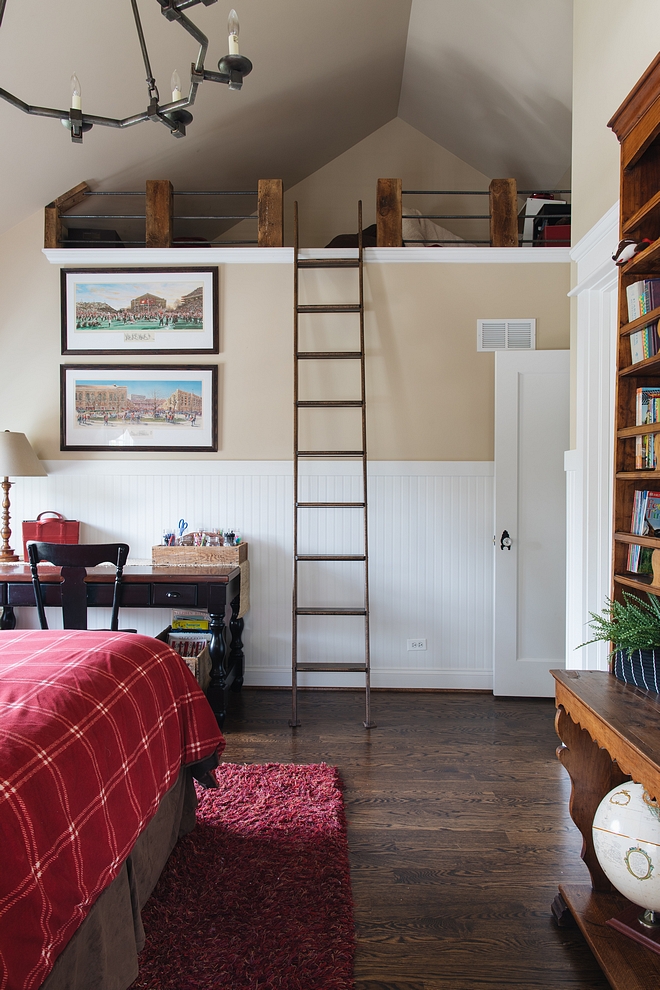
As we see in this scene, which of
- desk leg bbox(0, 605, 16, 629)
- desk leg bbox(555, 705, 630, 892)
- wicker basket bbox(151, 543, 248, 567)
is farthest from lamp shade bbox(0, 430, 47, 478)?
desk leg bbox(555, 705, 630, 892)

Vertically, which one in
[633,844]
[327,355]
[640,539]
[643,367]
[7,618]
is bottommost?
[633,844]

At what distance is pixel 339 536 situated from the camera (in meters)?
3.62

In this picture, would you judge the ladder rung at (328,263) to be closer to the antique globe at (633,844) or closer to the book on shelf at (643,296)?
the book on shelf at (643,296)

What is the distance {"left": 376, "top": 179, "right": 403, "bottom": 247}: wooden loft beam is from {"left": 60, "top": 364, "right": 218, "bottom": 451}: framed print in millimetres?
1233

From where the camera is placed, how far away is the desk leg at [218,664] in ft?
9.75

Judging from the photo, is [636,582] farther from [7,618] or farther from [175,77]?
[7,618]

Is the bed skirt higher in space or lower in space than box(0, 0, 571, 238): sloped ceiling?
lower

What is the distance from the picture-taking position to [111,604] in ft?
9.62

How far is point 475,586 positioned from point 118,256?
2.81 meters

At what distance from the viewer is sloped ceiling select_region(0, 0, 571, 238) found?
2725 mm

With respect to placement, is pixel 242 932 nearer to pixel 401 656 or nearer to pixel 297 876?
pixel 297 876

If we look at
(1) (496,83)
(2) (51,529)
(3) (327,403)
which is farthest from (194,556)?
(1) (496,83)

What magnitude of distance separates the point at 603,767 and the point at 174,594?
1979 millimetres

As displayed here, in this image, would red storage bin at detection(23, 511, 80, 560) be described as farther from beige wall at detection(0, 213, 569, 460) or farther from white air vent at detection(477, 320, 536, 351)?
white air vent at detection(477, 320, 536, 351)
